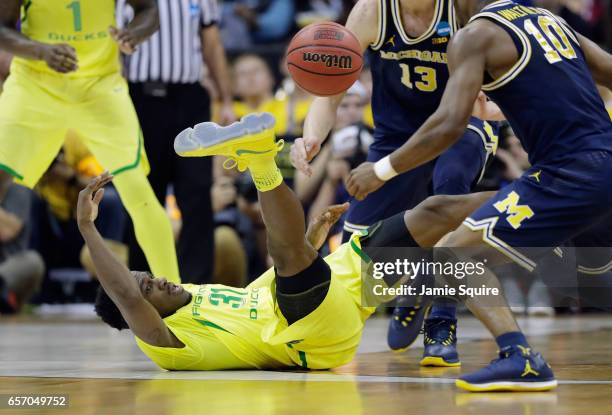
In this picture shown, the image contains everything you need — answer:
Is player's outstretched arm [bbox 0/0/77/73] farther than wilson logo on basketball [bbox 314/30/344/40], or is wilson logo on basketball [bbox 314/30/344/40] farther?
player's outstretched arm [bbox 0/0/77/73]

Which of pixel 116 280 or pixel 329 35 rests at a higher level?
pixel 329 35

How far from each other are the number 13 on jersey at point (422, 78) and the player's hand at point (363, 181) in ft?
4.39

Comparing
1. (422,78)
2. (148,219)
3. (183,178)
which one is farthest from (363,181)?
(183,178)

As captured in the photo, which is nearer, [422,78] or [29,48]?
[422,78]

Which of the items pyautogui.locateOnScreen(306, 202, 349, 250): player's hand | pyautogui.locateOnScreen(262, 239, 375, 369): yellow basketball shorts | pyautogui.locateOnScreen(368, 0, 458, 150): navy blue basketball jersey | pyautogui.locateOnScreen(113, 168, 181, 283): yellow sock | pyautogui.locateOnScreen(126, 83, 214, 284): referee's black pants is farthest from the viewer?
pyautogui.locateOnScreen(126, 83, 214, 284): referee's black pants

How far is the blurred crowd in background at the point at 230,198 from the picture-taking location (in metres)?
8.16

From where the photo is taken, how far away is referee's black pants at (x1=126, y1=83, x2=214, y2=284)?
690cm

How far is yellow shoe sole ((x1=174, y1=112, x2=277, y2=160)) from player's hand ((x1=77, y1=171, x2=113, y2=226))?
0.36 m

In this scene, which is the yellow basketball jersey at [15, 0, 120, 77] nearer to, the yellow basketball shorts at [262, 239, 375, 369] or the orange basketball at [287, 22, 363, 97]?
the orange basketball at [287, 22, 363, 97]

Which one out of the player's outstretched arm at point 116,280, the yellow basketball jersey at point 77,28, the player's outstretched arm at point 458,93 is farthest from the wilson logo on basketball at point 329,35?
the yellow basketball jersey at point 77,28

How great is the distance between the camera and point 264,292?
4.46m

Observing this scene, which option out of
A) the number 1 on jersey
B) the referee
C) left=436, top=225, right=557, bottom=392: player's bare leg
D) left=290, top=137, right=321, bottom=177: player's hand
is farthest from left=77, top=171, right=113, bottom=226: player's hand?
the referee

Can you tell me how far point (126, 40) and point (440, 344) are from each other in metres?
2.37

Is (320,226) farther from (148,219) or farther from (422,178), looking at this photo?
(148,219)
